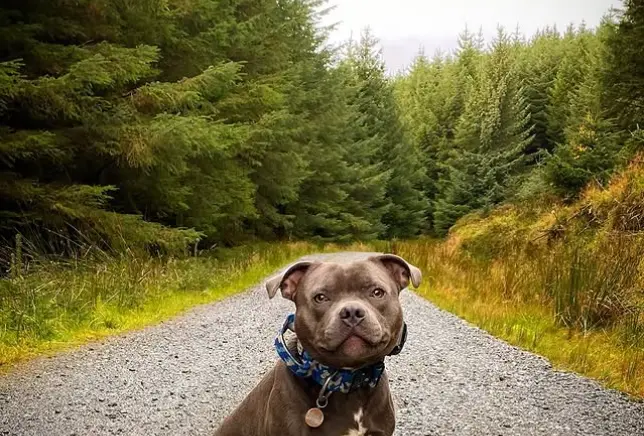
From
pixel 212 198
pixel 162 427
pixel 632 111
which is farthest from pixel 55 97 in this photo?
pixel 632 111

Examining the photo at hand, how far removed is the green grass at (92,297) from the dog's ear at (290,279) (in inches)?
141

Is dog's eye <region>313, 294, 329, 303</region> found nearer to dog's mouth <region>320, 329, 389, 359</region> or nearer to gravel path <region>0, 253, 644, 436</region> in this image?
dog's mouth <region>320, 329, 389, 359</region>

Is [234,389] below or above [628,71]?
below

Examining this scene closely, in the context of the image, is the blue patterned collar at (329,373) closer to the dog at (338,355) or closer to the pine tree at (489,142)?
the dog at (338,355)

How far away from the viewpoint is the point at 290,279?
3.17 m

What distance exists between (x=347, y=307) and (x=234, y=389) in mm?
2721

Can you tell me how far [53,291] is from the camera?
24.3 feet

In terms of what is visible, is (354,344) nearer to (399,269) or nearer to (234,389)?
(399,269)

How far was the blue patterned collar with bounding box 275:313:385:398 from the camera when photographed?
2.84m

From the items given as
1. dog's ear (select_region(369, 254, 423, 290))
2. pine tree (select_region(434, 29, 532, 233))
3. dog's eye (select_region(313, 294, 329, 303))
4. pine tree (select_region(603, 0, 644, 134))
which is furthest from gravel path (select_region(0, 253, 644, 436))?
pine tree (select_region(434, 29, 532, 233))

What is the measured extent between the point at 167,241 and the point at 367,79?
27755 millimetres

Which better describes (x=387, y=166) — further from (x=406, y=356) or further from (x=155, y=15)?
(x=406, y=356)

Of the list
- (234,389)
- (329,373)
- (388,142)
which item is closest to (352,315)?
(329,373)

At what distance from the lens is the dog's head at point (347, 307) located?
2.74m
